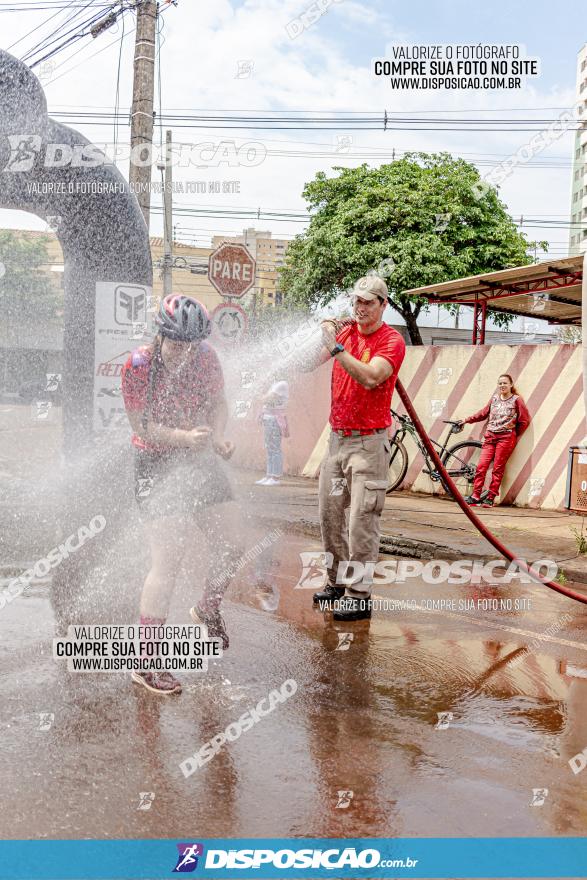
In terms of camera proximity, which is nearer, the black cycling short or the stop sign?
the black cycling short

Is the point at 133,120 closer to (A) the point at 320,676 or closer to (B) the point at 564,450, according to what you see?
(B) the point at 564,450

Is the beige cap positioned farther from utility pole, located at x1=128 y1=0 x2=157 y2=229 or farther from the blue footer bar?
utility pole, located at x1=128 y1=0 x2=157 y2=229

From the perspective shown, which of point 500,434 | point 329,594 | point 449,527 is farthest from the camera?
point 500,434

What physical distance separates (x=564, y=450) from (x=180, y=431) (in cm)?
754

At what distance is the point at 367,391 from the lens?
552 centimetres

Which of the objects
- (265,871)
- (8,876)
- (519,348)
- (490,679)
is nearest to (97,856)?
(8,876)

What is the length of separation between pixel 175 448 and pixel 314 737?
59.9 inches

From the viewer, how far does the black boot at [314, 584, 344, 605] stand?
19.0 ft

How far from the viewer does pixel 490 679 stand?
4.50m

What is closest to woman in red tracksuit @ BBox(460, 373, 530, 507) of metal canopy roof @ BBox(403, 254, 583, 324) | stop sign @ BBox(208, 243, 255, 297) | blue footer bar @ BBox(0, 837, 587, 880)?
metal canopy roof @ BBox(403, 254, 583, 324)

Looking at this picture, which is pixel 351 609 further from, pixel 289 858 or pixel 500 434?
pixel 500 434

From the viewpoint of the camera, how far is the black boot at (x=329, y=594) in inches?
229

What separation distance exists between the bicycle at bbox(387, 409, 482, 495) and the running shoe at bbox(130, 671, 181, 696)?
7414mm

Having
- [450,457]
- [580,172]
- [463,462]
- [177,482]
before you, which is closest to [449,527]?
[463,462]
